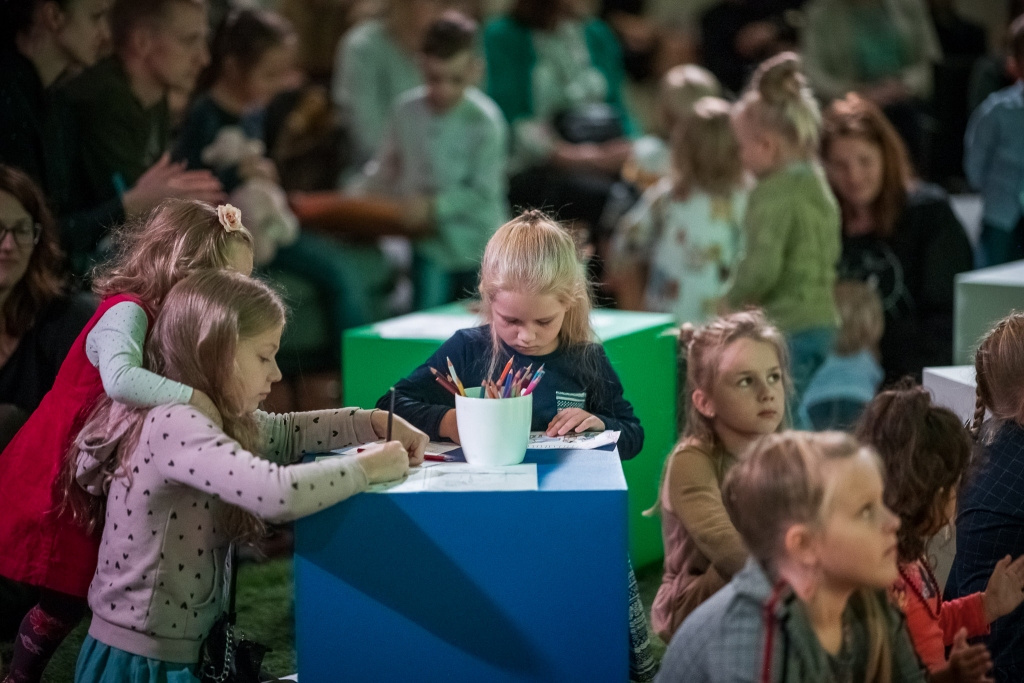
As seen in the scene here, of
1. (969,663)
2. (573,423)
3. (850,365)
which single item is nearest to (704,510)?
(573,423)

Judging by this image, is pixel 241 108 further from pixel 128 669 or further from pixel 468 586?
pixel 468 586

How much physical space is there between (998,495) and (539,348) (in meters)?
0.81

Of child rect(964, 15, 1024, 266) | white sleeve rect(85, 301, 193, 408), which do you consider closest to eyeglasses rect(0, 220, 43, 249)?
white sleeve rect(85, 301, 193, 408)

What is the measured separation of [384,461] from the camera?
1.73 meters

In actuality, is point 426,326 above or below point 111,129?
below

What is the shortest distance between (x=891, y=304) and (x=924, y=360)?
20 centimetres

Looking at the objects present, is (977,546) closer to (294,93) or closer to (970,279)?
(970,279)

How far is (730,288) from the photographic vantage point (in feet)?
11.9

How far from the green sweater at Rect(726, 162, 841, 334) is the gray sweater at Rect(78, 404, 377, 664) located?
2.08 m

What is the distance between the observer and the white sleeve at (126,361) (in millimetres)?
1851

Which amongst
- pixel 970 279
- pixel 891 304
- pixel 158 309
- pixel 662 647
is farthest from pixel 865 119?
pixel 158 309

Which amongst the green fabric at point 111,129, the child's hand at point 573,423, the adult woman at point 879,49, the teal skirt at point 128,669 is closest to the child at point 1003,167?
the adult woman at point 879,49

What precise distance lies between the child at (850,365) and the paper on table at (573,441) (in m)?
1.82

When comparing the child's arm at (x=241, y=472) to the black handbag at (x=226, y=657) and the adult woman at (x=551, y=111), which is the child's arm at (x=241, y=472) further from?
the adult woman at (x=551, y=111)
